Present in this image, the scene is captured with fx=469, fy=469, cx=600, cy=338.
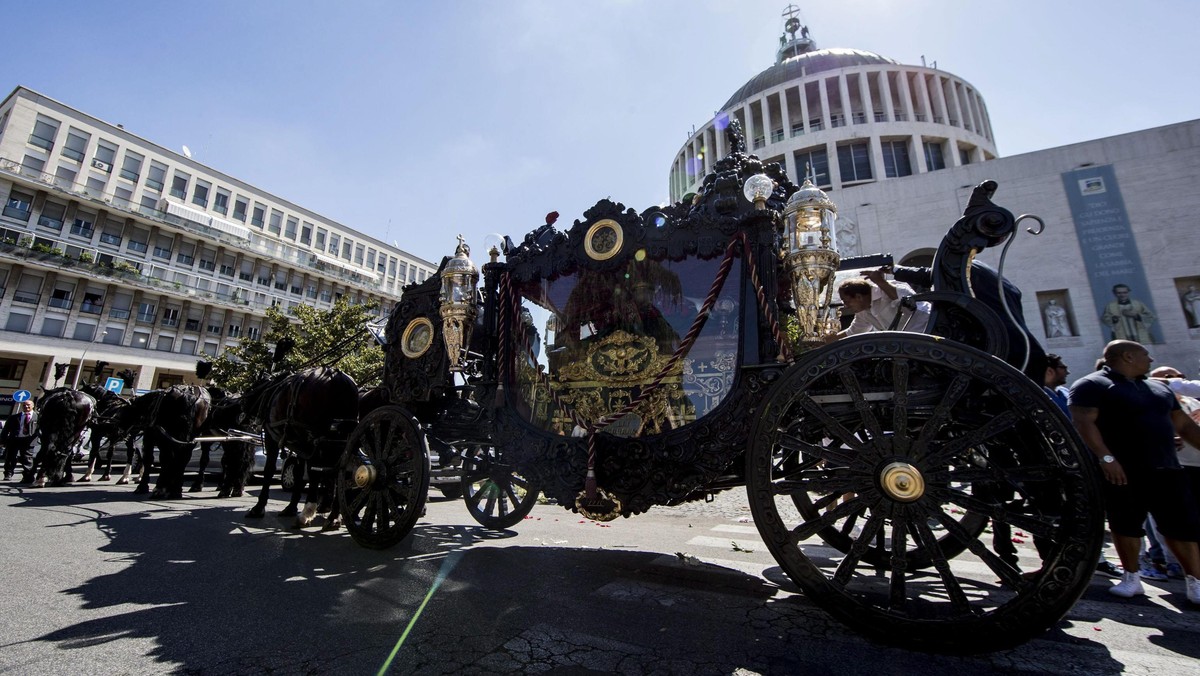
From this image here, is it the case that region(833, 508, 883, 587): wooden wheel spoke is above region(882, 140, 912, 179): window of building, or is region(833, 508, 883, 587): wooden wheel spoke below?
below

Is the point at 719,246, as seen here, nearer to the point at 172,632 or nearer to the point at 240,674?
the point at 240,674

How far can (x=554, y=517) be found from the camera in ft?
24.1

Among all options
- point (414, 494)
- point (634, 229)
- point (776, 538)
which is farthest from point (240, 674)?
point (634, 229)

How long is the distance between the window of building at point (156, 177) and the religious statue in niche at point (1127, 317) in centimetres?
5532

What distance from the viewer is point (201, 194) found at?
36500 millimetres

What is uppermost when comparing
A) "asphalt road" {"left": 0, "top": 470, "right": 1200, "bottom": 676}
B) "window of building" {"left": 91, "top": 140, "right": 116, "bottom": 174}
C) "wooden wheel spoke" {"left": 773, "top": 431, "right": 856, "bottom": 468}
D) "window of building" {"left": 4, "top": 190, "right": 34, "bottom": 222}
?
"window of building" {"left": 91, "top": 140, "right": 116, "bottom": 174}

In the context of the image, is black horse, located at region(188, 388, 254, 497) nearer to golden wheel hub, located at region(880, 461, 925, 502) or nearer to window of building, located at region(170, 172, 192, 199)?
golden wheel hub, located at region(880, 461, 925, 502)

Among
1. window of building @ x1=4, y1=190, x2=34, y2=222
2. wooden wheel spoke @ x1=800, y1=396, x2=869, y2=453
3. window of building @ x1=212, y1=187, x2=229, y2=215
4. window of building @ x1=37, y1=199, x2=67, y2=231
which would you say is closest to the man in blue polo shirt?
wooden wheel spoke @ x1=800, y1=396, x2=869, y2=453

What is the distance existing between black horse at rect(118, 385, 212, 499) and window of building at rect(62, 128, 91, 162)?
117ft

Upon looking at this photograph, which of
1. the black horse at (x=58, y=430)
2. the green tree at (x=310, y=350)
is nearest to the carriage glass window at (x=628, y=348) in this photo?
the black horse at (x=58, y=430)

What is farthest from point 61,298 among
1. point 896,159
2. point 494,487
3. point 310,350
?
point 896,159

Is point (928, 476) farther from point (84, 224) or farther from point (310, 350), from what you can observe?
point (84, 224)

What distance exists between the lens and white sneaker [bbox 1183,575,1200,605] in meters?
3.03

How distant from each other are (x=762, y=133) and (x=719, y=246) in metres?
41.0
